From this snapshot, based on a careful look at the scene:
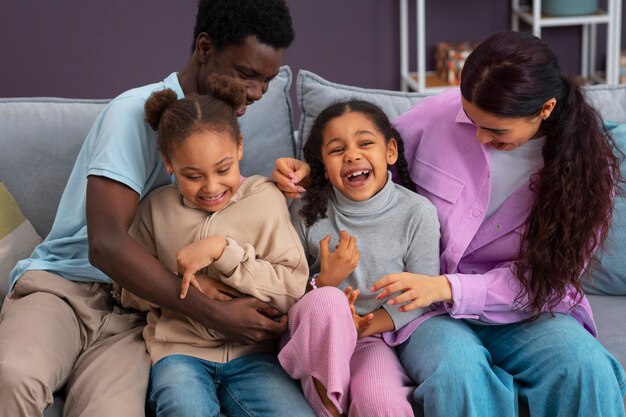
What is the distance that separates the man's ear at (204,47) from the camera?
6.77ft

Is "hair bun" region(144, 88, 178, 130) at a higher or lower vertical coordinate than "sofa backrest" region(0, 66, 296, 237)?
higher

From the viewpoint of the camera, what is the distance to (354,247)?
1958 mm

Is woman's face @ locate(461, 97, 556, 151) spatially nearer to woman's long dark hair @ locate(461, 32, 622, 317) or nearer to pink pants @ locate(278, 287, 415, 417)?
woman's long dark hair @ locate(461, 32, 622, 317)

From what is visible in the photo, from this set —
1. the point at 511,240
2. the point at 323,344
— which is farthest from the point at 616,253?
the point at 323,344

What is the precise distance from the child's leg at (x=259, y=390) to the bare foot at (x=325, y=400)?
0.12 feet

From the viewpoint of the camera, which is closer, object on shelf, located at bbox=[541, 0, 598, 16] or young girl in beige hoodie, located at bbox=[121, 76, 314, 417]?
young girl in beige hoodie, located at bbox=[121, 76, 314, 417]

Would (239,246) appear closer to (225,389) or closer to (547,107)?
(225,389)

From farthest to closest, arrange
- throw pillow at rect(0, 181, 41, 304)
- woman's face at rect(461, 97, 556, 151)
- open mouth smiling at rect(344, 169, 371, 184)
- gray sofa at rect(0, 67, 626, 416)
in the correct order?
1. gray sofa at rect(0, 67, 626, 416)
2. throw pillow at rect(0, 181, 41, 304)
3. open mouth smiling at rect(344, 169, 371, 184)
4. woman's face at rect(461, 97, 556, 151)

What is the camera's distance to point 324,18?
4387mm

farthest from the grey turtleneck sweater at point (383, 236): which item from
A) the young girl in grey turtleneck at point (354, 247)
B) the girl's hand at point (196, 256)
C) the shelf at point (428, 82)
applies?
the shelf at point (428, 82)

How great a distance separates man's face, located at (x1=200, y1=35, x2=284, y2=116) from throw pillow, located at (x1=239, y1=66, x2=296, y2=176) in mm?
311

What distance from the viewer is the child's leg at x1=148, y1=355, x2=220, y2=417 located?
1809mm

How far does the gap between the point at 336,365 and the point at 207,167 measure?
466mm

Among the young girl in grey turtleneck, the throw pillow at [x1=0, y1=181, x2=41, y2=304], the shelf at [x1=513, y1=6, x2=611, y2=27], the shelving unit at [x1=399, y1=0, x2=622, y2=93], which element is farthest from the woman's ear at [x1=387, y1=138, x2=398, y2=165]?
the shelf at [x1=513, y1=6, x2=611, y2=27]
